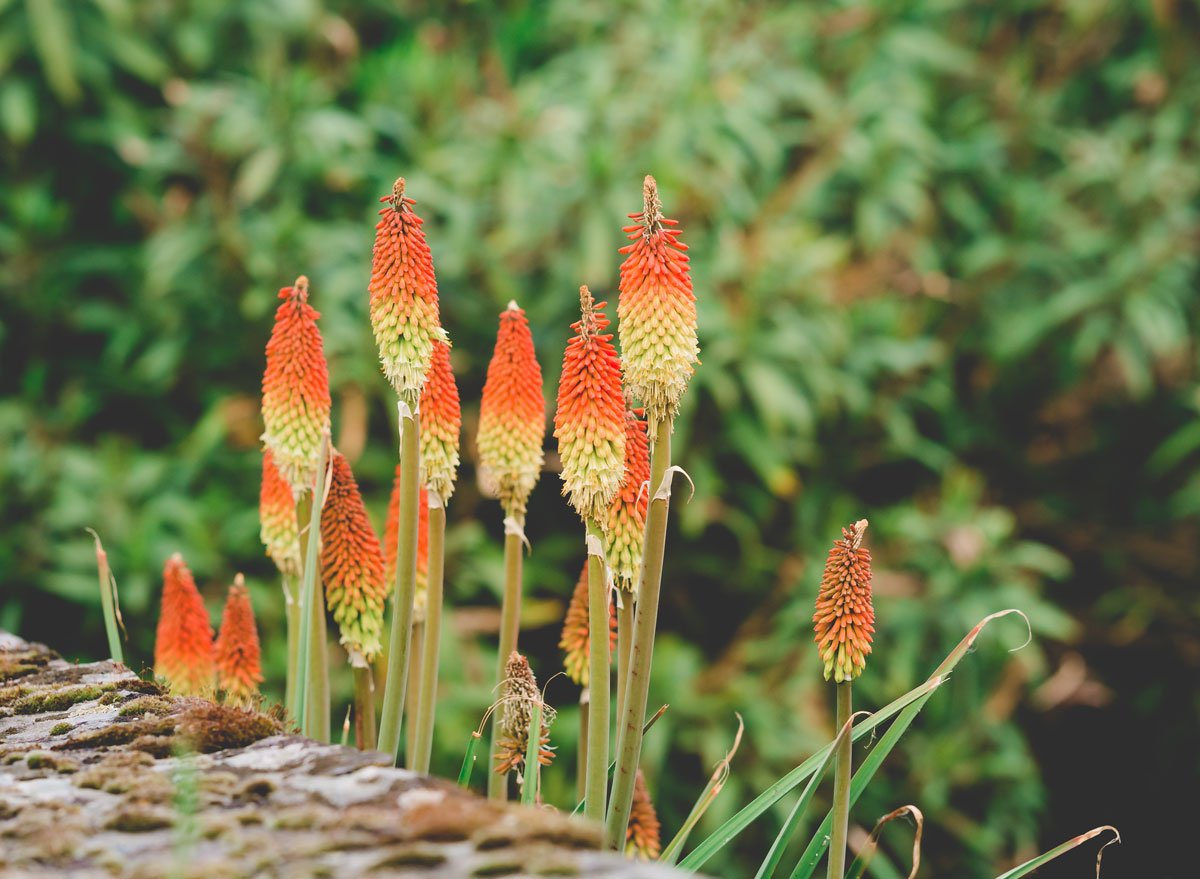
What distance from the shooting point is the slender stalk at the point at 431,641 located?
1893 millimetres

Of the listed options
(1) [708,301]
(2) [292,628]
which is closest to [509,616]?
(2) [292,628]

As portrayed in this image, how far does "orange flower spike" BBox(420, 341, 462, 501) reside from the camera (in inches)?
78.0

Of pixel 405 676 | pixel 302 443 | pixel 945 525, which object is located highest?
pixel 945 525

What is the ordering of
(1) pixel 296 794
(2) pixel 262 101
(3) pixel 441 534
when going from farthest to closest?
(2) pixel 262 101, (3) pixel 441 534, (1) pixel 296 794

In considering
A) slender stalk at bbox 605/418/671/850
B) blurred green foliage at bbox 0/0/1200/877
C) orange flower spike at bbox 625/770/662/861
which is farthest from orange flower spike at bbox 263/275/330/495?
blurred green foliage at bbox 0/0/1200/877

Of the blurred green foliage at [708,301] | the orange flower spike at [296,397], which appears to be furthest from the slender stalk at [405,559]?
the blurred green foliage at [708,301]

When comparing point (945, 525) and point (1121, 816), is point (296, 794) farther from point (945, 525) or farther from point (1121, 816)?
point (1121, 816)

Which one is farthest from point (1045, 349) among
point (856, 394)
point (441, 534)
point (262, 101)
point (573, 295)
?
point (441, 534)

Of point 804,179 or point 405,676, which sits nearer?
point 405,676

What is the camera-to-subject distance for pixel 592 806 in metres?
1.72

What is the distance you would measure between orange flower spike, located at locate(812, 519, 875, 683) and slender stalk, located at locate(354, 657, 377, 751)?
78 centimetres

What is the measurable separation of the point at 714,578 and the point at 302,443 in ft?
11.4

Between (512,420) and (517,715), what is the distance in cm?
49

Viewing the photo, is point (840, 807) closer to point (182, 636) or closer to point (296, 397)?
point (296, 397)
